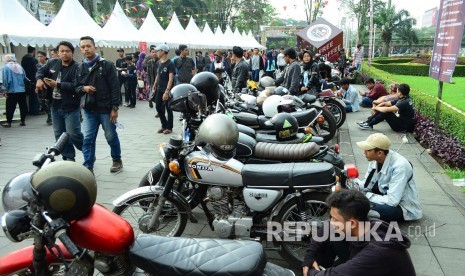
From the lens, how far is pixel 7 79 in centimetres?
889

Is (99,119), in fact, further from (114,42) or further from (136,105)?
(114,42)

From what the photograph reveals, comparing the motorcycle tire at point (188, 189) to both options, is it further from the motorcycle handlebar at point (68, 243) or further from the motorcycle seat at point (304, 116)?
the motorcycle seat at point (304, 116)

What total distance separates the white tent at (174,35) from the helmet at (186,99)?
1537 cm

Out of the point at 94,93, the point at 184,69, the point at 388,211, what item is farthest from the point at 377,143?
the point at 184,69

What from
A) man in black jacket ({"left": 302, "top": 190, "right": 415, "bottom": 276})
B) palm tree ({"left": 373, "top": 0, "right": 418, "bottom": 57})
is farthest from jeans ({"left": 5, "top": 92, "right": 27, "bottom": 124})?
palm tree ({"left": 373, "top": 0, "right": 418, "bottom": 57})

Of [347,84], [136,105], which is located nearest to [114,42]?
[136,105]

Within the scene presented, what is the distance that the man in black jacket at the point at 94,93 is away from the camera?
5.20 meters

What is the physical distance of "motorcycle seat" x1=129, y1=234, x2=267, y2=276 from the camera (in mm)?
1870

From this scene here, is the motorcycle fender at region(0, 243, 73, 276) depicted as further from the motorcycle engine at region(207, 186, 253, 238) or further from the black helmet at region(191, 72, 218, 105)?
the black helmet at region(191, 72, 218, 105)

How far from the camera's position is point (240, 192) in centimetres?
333

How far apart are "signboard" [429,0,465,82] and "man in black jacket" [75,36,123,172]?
5064mm

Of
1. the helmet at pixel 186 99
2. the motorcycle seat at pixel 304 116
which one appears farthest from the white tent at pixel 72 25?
the helmet at pixel 186 99

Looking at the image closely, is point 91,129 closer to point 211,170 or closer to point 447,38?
point 211,170

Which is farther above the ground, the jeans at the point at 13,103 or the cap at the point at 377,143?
the cap at the point at 377,143
